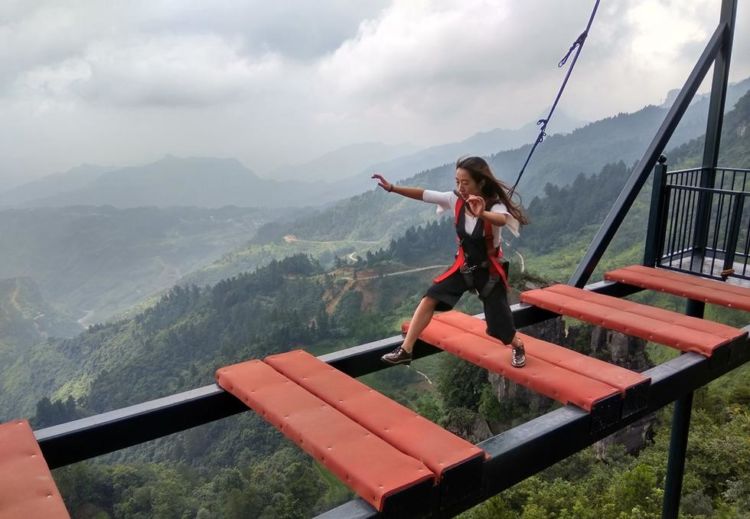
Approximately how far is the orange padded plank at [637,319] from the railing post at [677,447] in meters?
1.31

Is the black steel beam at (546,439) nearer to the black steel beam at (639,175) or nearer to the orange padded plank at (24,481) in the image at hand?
the orange padded plank at (24,481)

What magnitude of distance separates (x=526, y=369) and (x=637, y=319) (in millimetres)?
1196

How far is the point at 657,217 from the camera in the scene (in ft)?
16.6

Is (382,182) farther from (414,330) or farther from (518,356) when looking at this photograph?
(518,356)

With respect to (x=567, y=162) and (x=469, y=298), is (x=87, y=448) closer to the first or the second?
(x=469, y=298)

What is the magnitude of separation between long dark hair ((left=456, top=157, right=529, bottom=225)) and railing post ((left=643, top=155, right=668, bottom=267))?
266 cm

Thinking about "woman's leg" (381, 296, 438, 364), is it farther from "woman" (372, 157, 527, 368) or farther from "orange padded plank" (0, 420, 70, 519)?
"orange padded plank" (0, 420, 70, 519)

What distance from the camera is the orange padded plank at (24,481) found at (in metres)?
1.73

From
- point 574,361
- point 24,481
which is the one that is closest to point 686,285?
point 574,361

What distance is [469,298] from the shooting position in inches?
2408

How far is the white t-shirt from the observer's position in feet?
8.91

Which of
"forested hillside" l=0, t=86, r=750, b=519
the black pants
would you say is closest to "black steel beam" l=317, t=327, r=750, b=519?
the black pants

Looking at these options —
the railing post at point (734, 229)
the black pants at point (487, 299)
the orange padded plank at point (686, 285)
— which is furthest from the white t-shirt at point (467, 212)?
the railing post at point (734, 229)

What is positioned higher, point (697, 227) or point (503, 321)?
point (697, 227)
